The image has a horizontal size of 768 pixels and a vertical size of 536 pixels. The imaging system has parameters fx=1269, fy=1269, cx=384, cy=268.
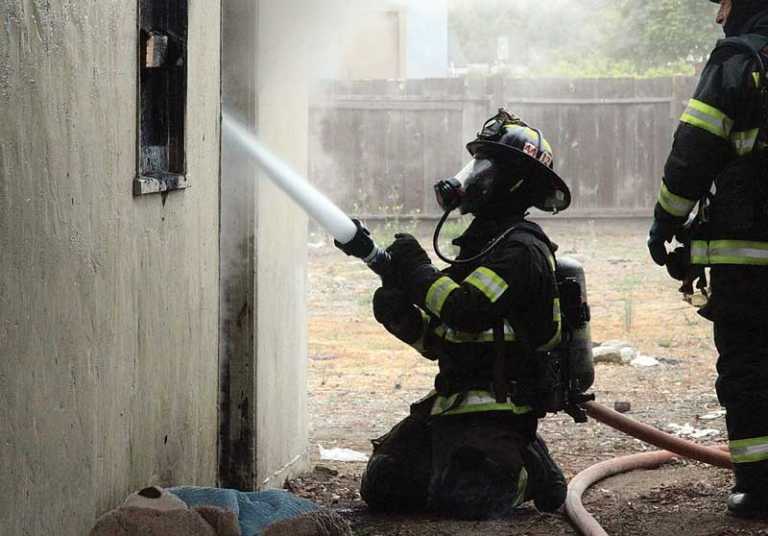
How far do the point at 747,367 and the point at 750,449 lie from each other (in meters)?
0.32

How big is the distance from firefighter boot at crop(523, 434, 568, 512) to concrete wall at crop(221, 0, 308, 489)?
114 cm

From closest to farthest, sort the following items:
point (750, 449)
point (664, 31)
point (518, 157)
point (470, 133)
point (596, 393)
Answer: point (750, 449)
point (518, 157)
point (596, 393)
point (470, 133)
point (664, 31)

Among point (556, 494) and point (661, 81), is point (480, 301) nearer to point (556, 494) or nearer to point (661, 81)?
point (556, 494)

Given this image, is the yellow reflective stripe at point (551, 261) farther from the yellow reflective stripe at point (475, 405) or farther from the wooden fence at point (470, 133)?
the wooden fence at point (470, 133)

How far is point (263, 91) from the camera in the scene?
534cm

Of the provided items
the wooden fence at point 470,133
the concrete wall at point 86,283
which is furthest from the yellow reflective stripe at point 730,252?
the wooden fence at point 470,133

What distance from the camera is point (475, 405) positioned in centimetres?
497

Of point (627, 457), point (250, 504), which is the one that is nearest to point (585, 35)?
point (627, 457)

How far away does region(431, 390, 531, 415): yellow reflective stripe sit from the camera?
496 cm

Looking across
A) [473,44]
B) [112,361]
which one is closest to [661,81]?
[112,361]

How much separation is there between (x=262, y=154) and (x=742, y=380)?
2.11 meters

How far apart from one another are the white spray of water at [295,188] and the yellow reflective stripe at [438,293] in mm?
400

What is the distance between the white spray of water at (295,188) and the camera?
4.67 meters

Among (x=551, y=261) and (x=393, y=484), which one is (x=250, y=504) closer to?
(x=393, y=484)
